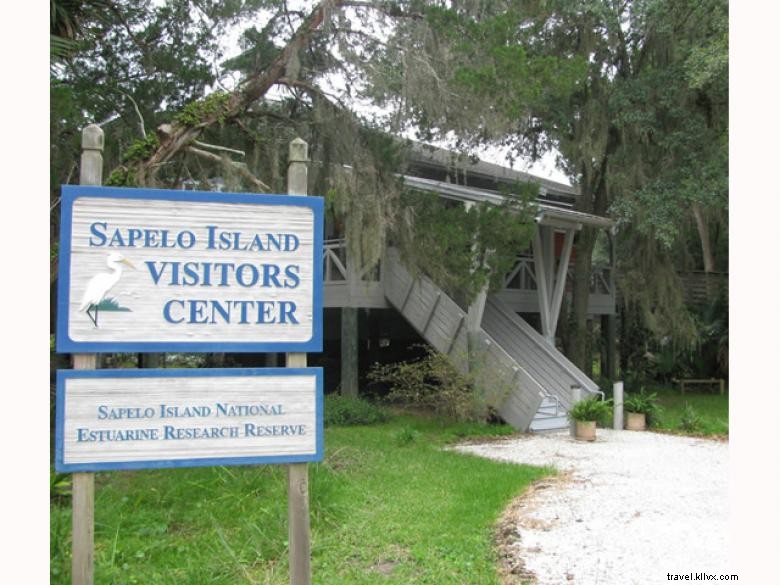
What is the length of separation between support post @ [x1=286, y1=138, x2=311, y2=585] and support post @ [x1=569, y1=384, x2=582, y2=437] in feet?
25.8

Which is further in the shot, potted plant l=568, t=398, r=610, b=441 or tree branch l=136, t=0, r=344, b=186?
potted plant l=568, t=398, r=610, b=441

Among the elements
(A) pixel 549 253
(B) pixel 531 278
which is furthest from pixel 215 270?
(B) pixel 531 278

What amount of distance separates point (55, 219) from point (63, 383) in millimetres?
6562

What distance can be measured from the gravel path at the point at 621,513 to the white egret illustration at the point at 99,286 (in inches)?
123

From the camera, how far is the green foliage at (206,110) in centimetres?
832

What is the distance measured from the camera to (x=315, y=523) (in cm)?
568

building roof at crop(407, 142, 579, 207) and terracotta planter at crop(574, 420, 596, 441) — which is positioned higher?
building roof at crop(407, 142, 579, 207)

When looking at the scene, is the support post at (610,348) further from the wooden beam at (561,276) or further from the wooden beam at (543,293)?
the wooden beam at (543,293)

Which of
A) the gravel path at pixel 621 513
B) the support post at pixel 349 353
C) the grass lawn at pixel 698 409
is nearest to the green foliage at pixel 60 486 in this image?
the gravel path at pixel 621 513

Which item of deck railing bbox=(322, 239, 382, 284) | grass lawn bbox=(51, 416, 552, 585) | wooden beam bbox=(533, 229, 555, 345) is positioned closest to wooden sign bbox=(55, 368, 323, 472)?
grass lawn bbox=(51, 416, 552, 585)

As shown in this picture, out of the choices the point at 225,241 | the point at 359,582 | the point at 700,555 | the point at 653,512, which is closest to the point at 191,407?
the point at 225,241

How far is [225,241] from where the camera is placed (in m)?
3.86

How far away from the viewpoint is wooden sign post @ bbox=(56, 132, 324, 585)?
3.65m

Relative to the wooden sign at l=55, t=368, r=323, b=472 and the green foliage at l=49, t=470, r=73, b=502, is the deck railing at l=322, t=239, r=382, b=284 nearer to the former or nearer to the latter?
the green foliage at l=49, t=470, r=73, b=502
